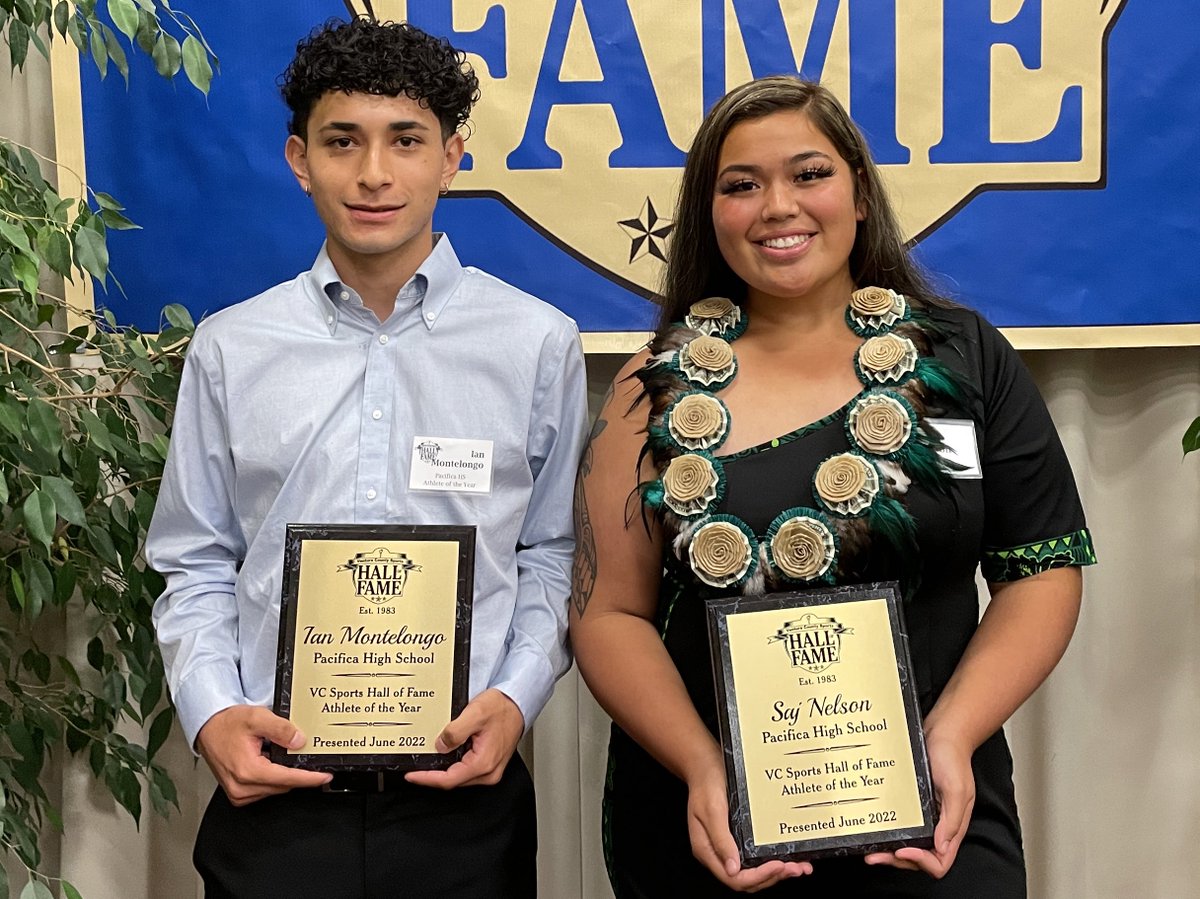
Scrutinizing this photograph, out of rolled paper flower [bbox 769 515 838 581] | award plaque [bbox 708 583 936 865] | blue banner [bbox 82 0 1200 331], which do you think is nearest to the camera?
award plaque [bbox 708 583 936 865]

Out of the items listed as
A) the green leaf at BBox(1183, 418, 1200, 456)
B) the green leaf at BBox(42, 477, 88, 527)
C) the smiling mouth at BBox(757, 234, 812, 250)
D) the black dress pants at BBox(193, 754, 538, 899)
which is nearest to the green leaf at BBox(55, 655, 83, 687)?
the green leaf at BBox(42, 477, 88, 527)

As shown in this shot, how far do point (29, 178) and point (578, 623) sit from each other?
1.10m

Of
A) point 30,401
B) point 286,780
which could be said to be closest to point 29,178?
point 30,401

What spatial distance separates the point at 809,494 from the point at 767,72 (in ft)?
3.43

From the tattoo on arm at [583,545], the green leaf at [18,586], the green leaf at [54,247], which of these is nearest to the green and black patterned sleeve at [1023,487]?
the tattoo on arm at [583,545]

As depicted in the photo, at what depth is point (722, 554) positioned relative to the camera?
1.47 m

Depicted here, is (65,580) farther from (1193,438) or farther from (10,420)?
(1193,438)

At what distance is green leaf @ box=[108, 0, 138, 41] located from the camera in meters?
1.65

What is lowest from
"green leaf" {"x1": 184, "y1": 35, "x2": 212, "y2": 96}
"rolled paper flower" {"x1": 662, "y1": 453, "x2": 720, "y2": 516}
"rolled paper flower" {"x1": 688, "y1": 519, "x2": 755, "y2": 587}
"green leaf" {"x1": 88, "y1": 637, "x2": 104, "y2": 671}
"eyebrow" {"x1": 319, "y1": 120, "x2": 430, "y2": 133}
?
"green leaf" {"x1": 88, "y1": 637, "x2": 104, "y2": 671}

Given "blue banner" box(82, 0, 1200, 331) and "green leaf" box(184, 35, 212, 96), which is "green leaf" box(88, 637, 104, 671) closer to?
"blue banner" box(82, 0, 1200, 331)

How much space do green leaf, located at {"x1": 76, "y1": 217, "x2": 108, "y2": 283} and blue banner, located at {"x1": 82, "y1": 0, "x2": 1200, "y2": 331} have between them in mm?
564

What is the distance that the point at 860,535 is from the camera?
4.80 ft

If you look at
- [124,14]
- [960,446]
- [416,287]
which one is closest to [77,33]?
[124,14]

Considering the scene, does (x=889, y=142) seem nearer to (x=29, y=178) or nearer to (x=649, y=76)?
(x=649, y=76)
